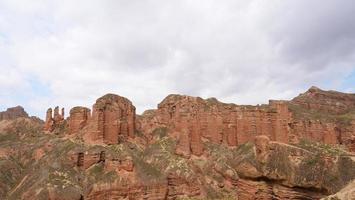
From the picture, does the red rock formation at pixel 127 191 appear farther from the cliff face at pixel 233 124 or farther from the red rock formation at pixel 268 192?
the red rock formation at pixel 268 192

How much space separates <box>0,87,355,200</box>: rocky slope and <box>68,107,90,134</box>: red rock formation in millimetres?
263

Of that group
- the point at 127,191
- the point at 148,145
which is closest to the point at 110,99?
the point at 148,145

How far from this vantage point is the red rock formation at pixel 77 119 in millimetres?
109375

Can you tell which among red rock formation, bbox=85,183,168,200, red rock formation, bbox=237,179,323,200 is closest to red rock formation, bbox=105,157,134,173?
red rock formation, bbox=85,183,168,200

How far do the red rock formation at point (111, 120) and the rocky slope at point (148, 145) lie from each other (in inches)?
10.4

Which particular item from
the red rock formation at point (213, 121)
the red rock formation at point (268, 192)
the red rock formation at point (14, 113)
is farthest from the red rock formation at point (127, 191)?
the red rock formation at point (14, 113)

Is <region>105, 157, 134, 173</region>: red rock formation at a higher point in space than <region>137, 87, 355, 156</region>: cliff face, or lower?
lower

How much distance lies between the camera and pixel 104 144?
4129 inches

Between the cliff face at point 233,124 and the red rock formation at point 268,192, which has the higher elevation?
the cliff face at point 233,124

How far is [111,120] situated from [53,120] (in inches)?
739

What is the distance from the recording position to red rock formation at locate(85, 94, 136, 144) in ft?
347

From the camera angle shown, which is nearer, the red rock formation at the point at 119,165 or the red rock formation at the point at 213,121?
the red rock formation at the point at 119,165

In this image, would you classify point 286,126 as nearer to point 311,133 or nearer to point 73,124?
point 311,133

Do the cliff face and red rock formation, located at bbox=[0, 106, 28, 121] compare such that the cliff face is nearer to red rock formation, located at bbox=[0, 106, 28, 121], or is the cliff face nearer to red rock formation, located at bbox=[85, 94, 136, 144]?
red rock formation, located at bbox=[85, 94, 136, 144]
